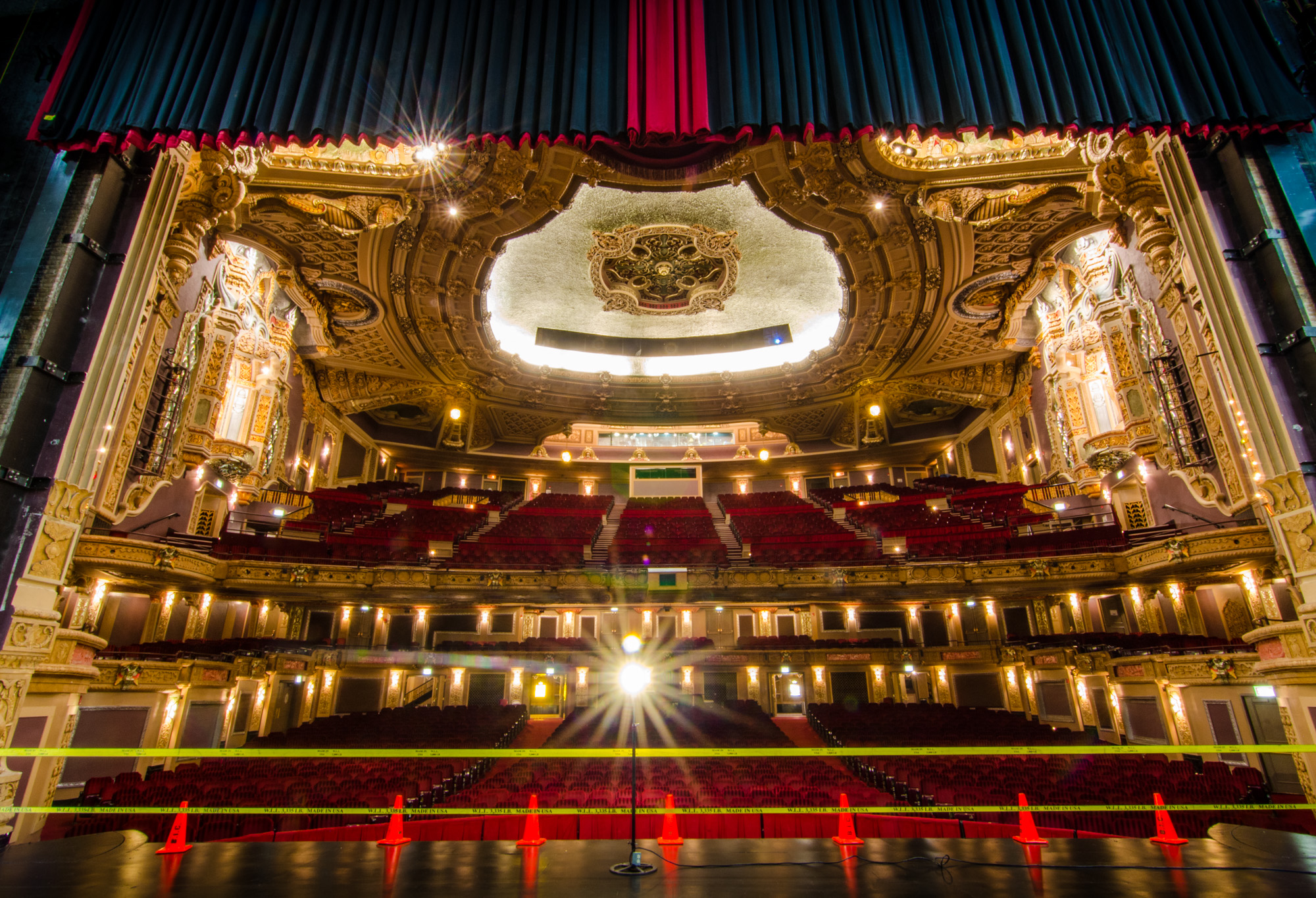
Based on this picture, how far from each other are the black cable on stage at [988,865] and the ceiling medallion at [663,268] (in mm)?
16959

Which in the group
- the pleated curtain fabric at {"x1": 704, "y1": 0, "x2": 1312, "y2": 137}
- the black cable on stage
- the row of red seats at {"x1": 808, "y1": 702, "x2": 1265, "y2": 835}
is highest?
the pleated curtain fabric at {"x1": 704, "y1": 0, "x2": 1312, "y2": 137}

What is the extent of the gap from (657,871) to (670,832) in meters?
0.66

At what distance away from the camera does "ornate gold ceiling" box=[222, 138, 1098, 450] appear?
1308 cm

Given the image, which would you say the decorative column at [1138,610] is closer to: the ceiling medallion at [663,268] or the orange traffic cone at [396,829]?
the ceiling medallion at [663,268]

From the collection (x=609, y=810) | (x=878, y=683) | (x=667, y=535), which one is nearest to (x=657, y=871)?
(x=609, y=810)

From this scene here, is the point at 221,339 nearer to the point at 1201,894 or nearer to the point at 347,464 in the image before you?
the point at 347,464

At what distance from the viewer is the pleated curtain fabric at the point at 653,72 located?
5164 millimetres

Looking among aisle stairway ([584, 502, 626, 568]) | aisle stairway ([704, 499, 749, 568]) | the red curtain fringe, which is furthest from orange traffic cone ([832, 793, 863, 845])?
aisle stairway ([584, 502, 626, 568])

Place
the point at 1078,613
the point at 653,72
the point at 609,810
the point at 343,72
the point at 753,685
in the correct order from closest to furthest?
the point at 653,72, the point at 343,72, the point at 609,810, the point at 1078,613, the point at 753,685

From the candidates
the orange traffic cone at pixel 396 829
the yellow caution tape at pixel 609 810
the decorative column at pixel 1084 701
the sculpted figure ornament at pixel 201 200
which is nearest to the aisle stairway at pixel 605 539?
the yellow caution tape at pixel 609 810

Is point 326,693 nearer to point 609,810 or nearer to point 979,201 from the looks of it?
point 609,810

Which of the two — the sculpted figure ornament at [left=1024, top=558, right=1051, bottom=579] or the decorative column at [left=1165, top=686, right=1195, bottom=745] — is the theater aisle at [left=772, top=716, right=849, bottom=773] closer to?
the sculpted figure ornament at [left=1024, top=558, right=1051, bottom=579]

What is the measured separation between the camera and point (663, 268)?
20.1 metres

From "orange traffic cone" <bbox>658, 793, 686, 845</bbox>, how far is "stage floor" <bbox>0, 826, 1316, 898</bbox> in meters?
0.13
